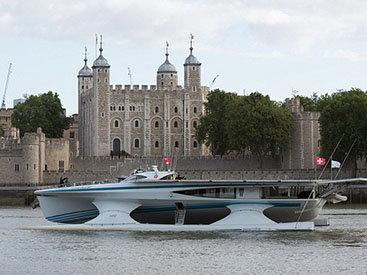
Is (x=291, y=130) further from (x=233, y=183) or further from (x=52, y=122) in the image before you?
(x=233, y=183)

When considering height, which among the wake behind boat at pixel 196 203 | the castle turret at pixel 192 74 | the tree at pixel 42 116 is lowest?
the wake behind boat at pixel 196 203

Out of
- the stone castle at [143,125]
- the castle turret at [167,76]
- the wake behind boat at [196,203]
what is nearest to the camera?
the wake behind boat at [196,203]

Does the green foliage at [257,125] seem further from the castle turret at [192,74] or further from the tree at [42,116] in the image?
the tree at [42,116]

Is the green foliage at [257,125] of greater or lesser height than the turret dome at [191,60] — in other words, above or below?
below

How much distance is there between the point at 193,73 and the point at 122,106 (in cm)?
1029

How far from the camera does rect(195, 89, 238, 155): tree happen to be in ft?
378

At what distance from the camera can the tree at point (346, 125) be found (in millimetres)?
91750

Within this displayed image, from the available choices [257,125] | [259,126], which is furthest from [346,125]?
[257,125]

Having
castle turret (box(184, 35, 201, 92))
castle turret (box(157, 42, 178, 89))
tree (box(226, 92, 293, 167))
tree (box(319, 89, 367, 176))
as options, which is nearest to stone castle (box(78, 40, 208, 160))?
castle turret (box(184, 35, 201, 92))

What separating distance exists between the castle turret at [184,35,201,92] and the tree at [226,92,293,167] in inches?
1125

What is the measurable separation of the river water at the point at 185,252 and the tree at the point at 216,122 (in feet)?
194

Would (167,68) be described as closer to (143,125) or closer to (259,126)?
(143,125)

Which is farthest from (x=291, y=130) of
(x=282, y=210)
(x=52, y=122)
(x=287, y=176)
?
(x=282, y=210)

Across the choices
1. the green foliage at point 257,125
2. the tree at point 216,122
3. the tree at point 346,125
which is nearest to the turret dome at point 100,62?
the tree at point 216,122
